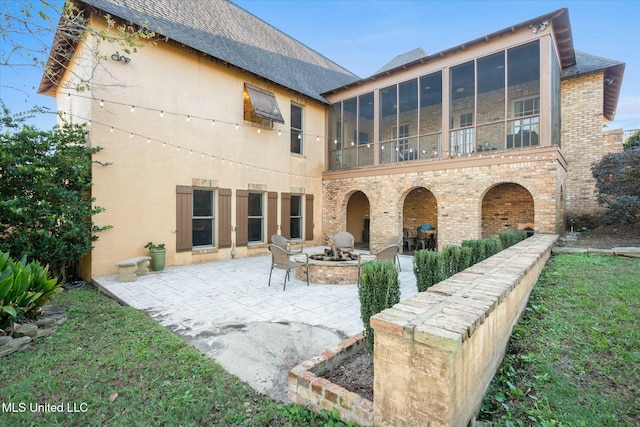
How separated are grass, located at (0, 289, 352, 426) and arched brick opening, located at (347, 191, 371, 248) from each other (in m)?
11.1

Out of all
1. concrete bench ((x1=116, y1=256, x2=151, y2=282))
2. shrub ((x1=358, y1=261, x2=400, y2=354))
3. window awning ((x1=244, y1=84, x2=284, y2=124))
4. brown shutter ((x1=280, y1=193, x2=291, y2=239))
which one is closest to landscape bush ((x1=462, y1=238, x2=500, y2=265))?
shrub ((x1=358, y1=261, x2=400, y2=354))

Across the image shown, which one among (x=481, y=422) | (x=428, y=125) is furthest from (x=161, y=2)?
(x=481, y=422)

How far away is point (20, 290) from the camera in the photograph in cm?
346

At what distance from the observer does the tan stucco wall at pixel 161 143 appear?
21.9 ft

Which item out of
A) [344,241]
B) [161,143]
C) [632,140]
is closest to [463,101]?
[632,140]

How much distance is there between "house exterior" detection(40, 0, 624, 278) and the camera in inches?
277

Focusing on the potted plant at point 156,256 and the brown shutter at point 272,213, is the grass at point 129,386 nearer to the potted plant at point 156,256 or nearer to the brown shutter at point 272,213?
the potted plant at point 156,256

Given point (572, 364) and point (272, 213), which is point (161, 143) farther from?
point (572, 364)

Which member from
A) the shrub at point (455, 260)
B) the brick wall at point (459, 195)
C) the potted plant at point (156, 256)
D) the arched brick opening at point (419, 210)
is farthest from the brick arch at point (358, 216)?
the shrub at point (455, 260)

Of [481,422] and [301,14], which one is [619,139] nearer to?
[481,422]

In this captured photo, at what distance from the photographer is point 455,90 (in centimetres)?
1092

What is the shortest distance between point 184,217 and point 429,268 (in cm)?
652

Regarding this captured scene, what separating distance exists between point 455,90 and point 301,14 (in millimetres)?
10390

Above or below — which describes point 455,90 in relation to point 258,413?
above
